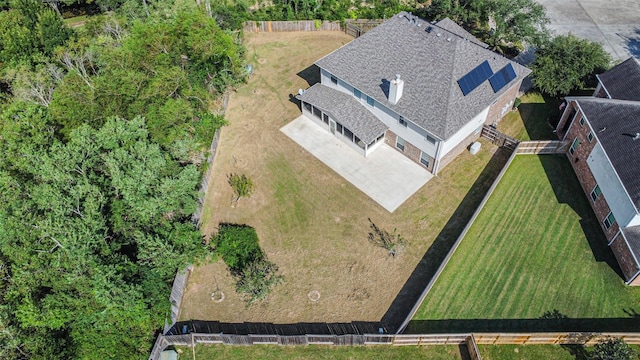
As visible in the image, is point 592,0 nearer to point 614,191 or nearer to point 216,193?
point 614,191

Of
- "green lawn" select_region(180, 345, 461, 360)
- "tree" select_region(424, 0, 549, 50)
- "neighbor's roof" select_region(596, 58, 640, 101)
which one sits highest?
"tree" select_region(424, 0, 549, 50)

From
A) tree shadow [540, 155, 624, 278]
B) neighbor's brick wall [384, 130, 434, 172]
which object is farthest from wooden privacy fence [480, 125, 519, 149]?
neighbor's brick wall [384, 130, 434, 172]

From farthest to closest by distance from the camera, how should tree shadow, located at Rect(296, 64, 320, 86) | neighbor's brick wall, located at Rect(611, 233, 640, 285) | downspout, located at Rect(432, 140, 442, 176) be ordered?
tree shadow, located at Rect(296, 64, 320, 86), downspout, located at Rect(432, 140, 442, 176), neighbor's brick wall, located at Rect(611, 233, 640, 285)

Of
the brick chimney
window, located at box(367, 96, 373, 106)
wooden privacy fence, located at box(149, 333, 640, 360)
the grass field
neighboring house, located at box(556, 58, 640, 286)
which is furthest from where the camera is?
the grass field

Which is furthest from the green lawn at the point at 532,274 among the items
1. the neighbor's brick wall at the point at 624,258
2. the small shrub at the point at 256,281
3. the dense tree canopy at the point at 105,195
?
the dense tree canopy at the point at 105,195

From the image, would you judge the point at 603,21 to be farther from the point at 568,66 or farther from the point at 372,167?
the point at 372,167

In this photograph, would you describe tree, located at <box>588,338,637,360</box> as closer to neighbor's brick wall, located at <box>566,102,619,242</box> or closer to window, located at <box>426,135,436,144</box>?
neighbor's brick wall, located at <box>566,102,619,242</box>

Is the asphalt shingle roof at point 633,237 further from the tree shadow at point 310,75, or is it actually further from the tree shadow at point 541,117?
the tree shadow at point 310,75

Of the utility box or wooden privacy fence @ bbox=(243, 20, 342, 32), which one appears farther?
wooden privacy fence @ bbox=(243, 20, 342, 32)
